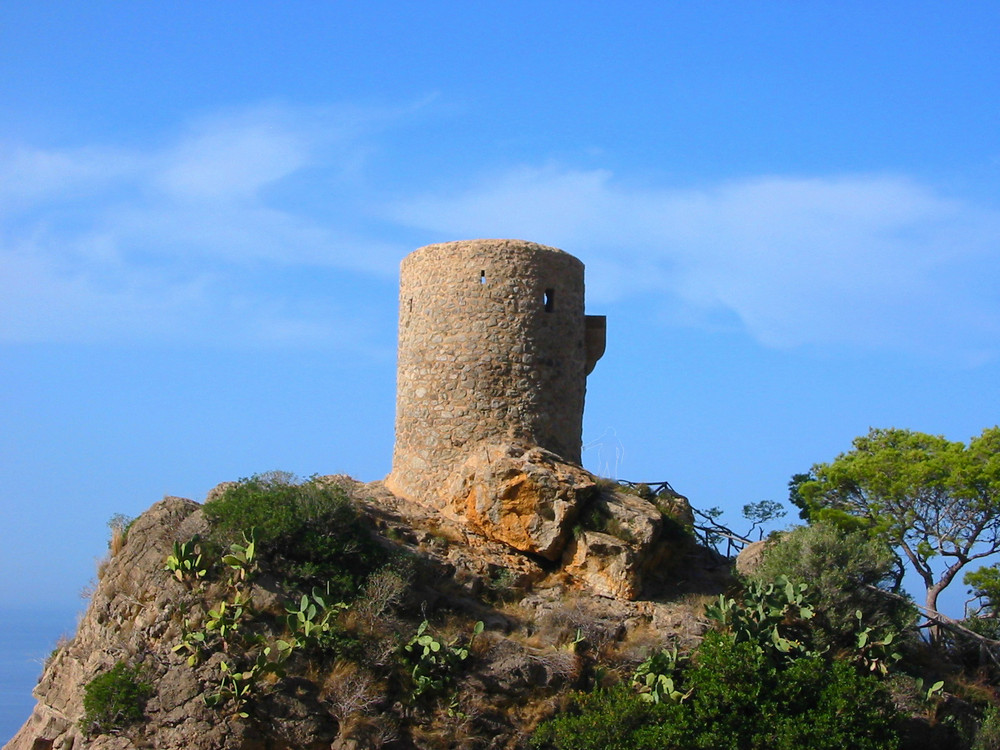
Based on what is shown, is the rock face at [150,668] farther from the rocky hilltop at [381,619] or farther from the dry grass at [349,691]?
the dry grass at [349,691]

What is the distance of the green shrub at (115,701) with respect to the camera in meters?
13.9

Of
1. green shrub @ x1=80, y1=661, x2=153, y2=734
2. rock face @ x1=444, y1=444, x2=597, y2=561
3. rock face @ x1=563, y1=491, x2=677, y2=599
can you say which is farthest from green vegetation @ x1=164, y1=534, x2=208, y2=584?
rock face @ x1=563, y1=491, x2=677, y2=599

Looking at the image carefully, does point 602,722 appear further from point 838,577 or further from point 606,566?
point 838,577

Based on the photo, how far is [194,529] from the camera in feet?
52.0

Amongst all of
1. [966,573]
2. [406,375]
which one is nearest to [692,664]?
[406,375]

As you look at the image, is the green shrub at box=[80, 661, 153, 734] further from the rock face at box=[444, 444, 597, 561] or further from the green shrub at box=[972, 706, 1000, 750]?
the green shrub at box=[972, 706, 1000, 750]

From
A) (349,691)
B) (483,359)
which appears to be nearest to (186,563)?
(349,691)

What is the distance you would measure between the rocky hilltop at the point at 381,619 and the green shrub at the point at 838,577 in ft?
4.48

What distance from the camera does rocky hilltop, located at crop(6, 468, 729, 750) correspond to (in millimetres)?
13938

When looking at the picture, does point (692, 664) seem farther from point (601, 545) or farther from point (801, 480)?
point (801, 480)

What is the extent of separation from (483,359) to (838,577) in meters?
6.38

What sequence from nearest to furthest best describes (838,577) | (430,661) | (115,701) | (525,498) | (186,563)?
1. (115,701)
2. (430,661)
3. (186,563)
4. (838,577)
5. (525,498)

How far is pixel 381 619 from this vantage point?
1520 cm

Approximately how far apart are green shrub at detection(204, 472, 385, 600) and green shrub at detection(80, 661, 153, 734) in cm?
219
